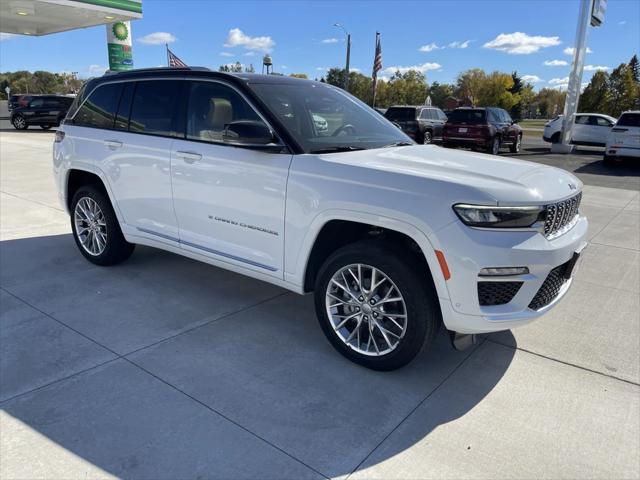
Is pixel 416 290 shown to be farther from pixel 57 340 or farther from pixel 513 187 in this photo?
pixel 57 340

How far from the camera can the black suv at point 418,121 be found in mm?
19156

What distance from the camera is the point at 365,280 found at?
3.21 m

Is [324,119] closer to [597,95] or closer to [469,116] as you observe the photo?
[469,116]

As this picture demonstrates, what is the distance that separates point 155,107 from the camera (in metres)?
4.36

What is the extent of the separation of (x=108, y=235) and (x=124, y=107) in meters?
1.27

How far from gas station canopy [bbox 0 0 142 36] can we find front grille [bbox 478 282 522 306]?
78.0 feet

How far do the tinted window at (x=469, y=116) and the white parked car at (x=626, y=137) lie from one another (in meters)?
4.16

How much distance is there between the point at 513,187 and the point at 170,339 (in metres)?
2.59

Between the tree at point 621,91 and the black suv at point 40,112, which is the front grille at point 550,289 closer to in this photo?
the black suv at point 40,112

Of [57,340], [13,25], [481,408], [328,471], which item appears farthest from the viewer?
[13,25]


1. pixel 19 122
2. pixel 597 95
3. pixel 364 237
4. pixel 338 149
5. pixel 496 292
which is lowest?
pixel 496 292

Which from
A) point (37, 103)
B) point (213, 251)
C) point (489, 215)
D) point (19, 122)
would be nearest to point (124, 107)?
point (213, 251)

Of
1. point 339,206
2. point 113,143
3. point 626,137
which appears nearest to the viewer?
point 339,206

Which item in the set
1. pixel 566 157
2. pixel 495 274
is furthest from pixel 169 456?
pixel 566 157
